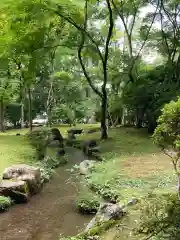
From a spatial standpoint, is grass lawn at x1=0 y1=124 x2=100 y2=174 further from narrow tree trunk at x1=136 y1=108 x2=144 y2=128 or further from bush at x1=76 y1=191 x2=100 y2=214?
narrow tree trunk at x1=136 y1=108 x2=144 y2=128

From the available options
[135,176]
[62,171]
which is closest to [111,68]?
[62,171]

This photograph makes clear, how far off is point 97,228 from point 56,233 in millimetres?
1699

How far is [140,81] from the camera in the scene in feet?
66.0

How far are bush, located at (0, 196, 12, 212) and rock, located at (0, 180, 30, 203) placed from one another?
24 cm

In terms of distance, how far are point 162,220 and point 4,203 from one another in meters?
4.92

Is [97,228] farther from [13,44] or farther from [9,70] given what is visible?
[9,70]

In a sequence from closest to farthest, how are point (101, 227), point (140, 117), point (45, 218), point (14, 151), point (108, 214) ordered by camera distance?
point (101, 227) < point (108, 214) < point (45, 218) < point (14, 151) < point (140, 117)

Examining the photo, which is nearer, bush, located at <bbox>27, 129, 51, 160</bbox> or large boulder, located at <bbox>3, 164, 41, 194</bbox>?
large boulder, located at <bbox>3, 164, 41, 194</bbox>

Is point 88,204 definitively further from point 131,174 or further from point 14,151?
point 14,151

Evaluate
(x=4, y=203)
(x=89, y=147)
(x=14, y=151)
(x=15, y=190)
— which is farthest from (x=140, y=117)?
(x=4, y=203)

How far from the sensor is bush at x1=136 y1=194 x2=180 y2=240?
16.0 ft

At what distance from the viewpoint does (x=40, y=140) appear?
18.2m

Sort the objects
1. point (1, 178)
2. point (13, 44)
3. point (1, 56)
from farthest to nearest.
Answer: point (1, 56), point (13, 44), point (1, 178)

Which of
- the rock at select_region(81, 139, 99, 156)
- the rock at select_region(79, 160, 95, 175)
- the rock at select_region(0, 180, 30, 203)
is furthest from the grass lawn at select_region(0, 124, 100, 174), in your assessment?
the rock at select_region(81, 139, 99, 156)
